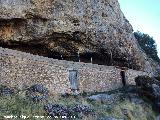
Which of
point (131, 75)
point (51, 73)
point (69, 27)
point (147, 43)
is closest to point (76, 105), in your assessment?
point (51, 73)

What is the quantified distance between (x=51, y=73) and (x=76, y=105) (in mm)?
4030

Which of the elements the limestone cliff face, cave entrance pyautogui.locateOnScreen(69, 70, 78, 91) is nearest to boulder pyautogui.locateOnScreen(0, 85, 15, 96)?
the limestone cliff face

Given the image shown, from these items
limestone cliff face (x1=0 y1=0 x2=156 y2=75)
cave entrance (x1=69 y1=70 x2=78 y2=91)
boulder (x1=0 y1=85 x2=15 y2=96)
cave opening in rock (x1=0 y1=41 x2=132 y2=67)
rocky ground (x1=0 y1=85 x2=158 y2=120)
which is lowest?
rocky ground (x1=0 y1=85 x2=158 y2=120)

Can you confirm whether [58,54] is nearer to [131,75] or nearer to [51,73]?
[51,73]

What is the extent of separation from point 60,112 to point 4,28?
31.8 feet

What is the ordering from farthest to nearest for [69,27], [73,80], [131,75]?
[131,75] < [69,27] < [73,80]

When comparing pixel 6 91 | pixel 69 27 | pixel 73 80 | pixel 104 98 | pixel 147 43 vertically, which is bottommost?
pixel 104 98

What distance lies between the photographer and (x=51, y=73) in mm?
27109

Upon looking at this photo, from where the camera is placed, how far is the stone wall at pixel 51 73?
24359mm

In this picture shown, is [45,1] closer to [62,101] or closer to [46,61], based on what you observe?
[46,61]

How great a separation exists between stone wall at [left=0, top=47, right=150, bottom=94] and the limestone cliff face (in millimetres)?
2497

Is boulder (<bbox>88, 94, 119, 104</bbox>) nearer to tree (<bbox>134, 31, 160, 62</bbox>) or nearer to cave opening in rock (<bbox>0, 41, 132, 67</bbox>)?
cave opening in rock (<bbox>0, 41, 132, 67</bbox>)

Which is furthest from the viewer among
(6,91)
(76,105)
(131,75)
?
(131,75)

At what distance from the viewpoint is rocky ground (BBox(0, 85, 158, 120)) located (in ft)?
67.0
